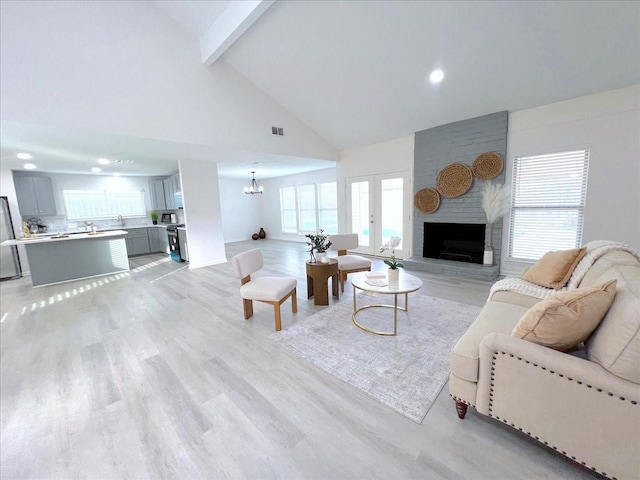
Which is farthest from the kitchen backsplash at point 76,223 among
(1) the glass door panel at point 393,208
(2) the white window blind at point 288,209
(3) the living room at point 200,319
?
(1) the glass door panel at point 393,208

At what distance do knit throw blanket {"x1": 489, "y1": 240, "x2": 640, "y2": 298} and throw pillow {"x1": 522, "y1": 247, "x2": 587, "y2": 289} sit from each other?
4 cm

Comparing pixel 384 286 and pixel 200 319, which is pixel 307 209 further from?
pixel 384 286

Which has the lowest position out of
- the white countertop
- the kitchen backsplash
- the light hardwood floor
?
the light hardwood floor

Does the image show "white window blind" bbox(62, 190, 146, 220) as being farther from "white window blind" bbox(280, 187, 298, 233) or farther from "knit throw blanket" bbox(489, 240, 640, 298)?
"knit throw blanket" bbox(489, 240, 640, 298)

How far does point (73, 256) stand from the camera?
16.5 feet

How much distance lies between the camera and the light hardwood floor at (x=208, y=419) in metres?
1.36

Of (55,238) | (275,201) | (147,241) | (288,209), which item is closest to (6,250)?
(55,238)

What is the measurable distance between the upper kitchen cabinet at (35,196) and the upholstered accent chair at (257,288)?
6289 millimetres

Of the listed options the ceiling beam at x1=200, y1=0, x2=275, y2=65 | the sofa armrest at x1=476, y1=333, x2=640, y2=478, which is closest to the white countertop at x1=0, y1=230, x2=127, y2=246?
the ceiling beam at x1=200, y1=0, x2=275, y2=65

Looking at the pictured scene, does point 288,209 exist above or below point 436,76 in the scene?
below

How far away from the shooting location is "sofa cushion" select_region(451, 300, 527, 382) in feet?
4.84

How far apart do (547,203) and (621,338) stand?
372 cm

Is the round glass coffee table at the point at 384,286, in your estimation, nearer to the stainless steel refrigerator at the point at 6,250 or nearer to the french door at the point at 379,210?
the french door at the point at 379,210

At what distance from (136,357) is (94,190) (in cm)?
678
